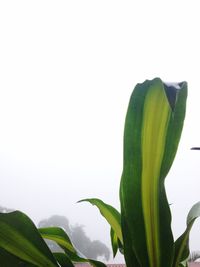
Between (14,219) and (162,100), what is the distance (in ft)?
0.70

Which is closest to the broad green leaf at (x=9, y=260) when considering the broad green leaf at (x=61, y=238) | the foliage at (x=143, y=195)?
the foliage at (x=143, y=195)

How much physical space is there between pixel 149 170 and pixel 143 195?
29 mm

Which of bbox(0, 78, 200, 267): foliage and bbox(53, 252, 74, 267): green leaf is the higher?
bbox(0, 78, 200, 267): foliage

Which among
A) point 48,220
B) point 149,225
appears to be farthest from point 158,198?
point 48,220

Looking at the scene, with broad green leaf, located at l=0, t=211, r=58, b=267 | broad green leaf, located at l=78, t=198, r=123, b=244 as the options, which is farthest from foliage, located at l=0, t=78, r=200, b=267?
broad green leaf, located at l=78, t=198, r=123, b=244

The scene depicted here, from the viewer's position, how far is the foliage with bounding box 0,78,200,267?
309 mm

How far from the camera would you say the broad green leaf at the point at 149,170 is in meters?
0.31

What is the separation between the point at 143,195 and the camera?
330 mm

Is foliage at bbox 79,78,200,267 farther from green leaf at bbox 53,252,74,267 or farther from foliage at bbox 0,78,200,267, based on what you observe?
green leaf at bbox 53,252,74,267

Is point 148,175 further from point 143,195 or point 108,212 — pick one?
point 108,212

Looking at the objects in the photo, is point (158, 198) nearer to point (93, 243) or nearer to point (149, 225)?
Result: point (149, 225)

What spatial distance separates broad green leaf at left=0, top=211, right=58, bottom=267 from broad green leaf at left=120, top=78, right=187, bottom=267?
0.33 ft

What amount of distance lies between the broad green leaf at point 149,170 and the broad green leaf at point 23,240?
0.33 ft

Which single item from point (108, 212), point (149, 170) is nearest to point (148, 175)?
point (149, 170)
